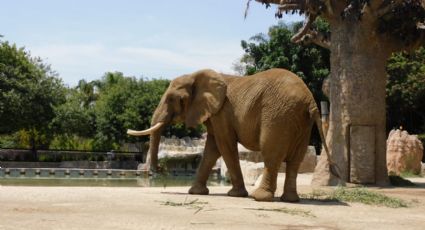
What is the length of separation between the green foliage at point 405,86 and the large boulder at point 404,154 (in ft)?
33.9

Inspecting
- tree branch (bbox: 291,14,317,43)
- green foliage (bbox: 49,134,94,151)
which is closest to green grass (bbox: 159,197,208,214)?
tree branch (bbox: 291,14,317,43)

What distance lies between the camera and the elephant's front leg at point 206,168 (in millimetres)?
13062

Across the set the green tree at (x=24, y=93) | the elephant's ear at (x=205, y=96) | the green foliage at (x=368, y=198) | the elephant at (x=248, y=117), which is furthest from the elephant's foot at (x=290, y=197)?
the green tree at (x=24, y=93)

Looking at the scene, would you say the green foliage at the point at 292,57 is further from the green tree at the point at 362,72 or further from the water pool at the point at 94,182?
the green tree at the point at 362,72

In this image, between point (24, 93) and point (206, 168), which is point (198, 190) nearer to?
point (206, 168)

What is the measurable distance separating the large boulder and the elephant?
16.7 m

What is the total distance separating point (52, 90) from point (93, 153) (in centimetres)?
542

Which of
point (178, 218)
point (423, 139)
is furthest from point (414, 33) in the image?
point (423, 139)

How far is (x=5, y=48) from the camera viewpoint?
42.5m

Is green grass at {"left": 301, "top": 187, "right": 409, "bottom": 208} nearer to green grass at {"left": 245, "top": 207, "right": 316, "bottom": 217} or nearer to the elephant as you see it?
the elephant

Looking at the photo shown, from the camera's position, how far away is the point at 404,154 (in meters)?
27.7

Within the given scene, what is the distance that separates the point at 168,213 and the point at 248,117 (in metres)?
3.45

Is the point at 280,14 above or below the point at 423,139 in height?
above

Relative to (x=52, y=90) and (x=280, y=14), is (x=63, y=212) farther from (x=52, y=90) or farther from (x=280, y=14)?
(x=52, y=90)
